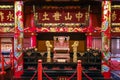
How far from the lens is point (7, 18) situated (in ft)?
42.5

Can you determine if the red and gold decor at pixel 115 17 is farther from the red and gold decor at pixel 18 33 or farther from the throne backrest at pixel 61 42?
the red and gold decor at pixel 18 33

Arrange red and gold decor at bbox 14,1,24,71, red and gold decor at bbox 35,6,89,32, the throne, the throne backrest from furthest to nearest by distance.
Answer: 1. red and gold decor at bbox 35,6,89,32
2. the throne backrest
3. the throne
4. red and gold decor at bbox 14,1,24,71

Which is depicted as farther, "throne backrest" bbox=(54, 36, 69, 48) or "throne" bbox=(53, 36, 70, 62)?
"throne backrest" bbox=(54, 36, 69, 48)

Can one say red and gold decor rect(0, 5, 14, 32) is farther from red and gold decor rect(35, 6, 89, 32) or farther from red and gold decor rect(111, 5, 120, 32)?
red and gold decor rect(111, 5, 120, 32)

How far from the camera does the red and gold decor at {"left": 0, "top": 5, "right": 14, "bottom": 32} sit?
42.4 ft

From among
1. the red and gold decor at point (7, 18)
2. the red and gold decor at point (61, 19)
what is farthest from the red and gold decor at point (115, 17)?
the red and gold decor at point (7, 18)

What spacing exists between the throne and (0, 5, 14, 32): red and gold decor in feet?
8.53

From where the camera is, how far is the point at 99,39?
13.1 metres

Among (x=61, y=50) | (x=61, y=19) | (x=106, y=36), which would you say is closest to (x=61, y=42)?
(x=61, y=50)

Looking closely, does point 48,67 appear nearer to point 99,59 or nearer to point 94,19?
point 99,59

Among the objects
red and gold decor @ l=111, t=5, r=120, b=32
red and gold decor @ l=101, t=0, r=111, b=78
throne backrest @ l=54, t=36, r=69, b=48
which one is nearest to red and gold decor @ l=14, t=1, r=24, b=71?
throne backrest @ l=54, t=36, r=69, b=48

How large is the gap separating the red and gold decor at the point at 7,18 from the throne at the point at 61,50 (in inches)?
102

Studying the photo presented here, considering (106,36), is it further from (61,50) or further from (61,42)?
(61,42)

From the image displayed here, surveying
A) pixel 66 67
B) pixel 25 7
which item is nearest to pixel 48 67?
pixel 66 67
